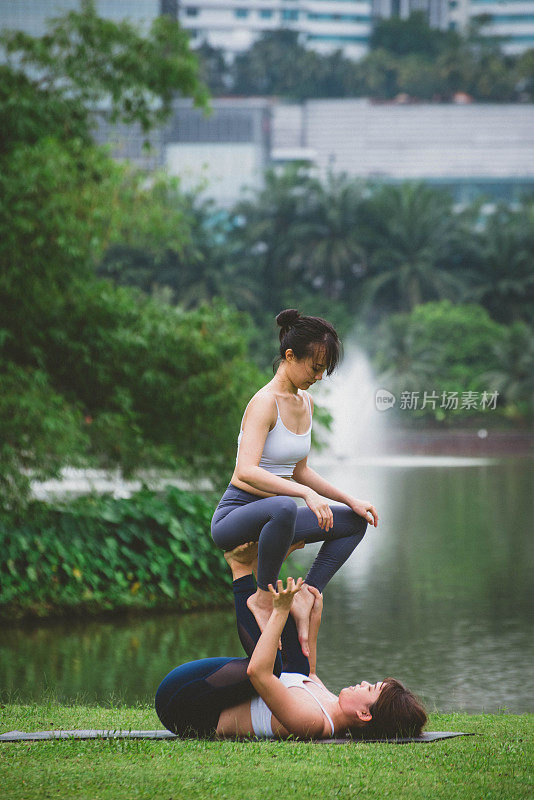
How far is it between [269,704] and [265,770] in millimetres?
404

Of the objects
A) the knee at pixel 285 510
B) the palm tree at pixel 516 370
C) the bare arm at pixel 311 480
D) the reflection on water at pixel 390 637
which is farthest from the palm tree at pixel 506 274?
the knee at pixel 285 510

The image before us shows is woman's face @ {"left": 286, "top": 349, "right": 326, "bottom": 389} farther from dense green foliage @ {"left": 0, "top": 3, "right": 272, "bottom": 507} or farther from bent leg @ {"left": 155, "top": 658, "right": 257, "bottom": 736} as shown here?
dense green foliage @ {"left": 0, "top": 3, "right": 272, "bottom": 507}

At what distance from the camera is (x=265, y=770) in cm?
380

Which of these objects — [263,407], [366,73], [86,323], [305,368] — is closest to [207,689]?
[263,407]

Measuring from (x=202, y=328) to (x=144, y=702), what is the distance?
536cm

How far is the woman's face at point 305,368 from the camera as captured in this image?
14.5 feet

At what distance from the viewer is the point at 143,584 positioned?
9.86 m

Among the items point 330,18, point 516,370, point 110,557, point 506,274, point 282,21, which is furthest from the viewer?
point 330,18

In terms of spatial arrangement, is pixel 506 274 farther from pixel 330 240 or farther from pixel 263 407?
pixel 263 407

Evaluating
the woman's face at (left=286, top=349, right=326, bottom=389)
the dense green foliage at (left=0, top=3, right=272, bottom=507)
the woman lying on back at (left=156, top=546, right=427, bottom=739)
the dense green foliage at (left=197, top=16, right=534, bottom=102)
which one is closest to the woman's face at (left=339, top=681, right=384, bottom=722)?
the woman lying on back at (left=156, top=546, right=427, bottom=739)

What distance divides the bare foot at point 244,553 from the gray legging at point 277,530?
1.1 inches

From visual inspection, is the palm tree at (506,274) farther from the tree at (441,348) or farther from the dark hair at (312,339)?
the dark hair at (312,339)

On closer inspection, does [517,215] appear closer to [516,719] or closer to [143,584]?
[143,584]

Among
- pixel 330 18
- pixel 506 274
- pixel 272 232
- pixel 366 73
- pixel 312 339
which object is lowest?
pixel 506 274
